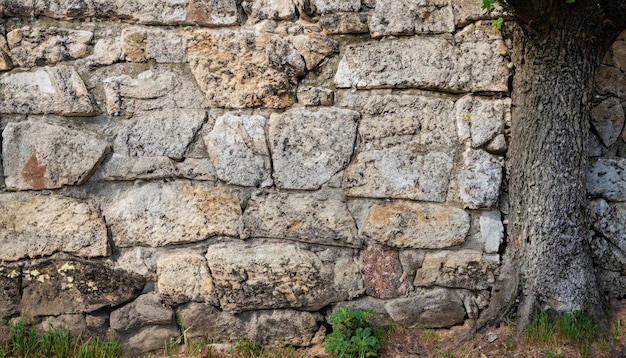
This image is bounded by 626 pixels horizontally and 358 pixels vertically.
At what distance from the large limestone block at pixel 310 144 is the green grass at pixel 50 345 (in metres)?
1.15

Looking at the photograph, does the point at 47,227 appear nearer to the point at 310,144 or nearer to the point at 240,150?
the point at 240,150

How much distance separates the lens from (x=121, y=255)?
2475mm

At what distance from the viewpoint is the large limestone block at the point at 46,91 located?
2410 millimetres

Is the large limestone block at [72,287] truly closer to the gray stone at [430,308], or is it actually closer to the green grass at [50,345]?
the green grass at [50,345]

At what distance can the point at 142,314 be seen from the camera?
2.48 meters

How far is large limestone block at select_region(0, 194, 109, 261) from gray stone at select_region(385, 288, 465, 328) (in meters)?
1.43

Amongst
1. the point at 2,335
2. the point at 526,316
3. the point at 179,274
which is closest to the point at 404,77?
the point at 526,316

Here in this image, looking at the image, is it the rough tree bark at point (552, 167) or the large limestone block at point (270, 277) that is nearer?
the rough tree bark at point (552, 167)

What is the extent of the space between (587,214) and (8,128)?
2770 mm

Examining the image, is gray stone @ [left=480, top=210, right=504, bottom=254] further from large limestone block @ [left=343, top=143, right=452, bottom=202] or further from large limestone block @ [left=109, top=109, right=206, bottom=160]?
large limestone block @ [left=109, top=109, right=206, bottom=160]

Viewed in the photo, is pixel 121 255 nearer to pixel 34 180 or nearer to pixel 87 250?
pixel 87 250

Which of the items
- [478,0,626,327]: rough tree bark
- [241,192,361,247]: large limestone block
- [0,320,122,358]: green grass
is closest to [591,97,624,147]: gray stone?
[478,0,626,327]: rough tree bark

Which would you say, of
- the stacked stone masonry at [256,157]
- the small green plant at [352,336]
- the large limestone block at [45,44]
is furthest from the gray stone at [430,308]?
the large limestone block at [45,44]

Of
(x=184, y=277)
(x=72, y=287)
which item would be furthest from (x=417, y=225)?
(x=72, y=287)
